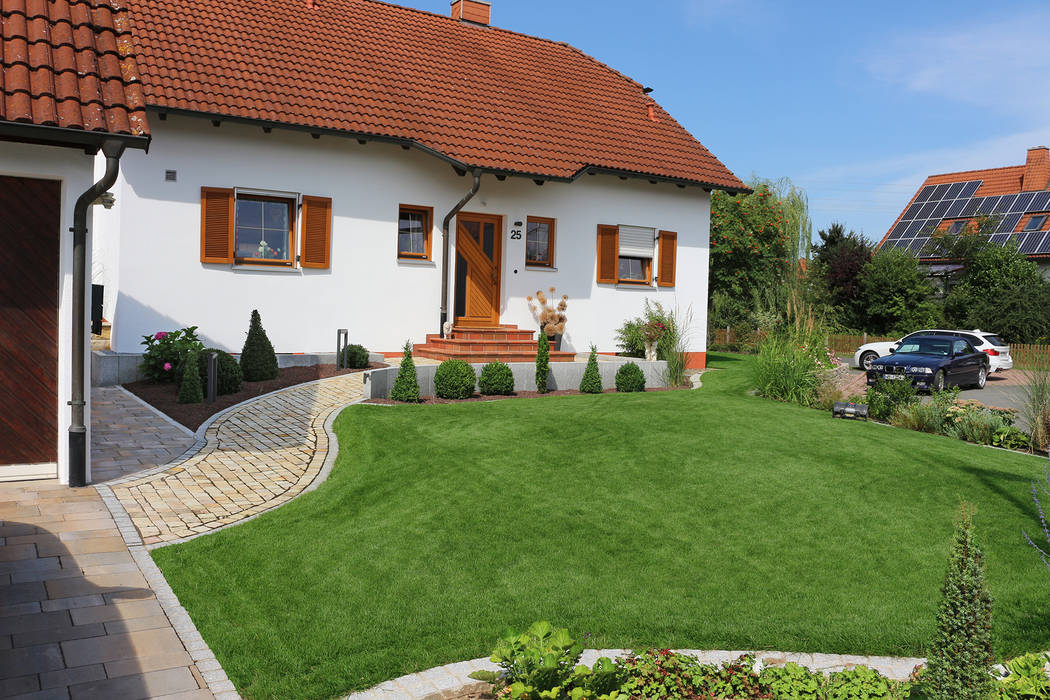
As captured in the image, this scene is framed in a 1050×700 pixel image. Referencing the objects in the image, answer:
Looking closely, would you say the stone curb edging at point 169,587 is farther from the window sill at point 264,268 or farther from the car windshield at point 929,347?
the car windshield at point 929,347

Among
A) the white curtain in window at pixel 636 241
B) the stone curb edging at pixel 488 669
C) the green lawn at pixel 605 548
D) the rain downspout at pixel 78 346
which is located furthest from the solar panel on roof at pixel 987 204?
the rain downspout at pixel 78 346

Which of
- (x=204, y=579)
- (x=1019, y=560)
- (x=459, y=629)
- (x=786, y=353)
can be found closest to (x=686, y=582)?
(x=459, y=629)

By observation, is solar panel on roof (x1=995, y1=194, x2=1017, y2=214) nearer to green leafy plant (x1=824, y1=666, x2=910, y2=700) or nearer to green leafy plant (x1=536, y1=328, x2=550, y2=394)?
green leafy plant (x1=536, y1=328, x2=550, y2=394)

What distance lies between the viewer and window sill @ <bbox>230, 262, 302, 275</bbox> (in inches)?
556

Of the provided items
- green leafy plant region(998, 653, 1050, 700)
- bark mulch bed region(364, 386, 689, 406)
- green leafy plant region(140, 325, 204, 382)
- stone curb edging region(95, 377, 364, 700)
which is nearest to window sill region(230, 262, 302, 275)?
green leafy plant region(140, 325, 204, 382)

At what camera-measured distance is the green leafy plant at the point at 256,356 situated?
41.6 ft

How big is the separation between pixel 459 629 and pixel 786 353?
9.52m

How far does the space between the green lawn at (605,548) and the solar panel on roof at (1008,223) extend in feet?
101

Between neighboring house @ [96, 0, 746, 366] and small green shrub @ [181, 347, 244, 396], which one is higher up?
neighboring house @ [96, 0, 746, 366]

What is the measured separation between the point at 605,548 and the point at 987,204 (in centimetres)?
3876

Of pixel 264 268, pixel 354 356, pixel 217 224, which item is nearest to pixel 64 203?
pixel 217 224

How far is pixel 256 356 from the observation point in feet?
41.6

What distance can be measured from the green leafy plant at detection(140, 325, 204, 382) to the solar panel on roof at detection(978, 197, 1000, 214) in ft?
120

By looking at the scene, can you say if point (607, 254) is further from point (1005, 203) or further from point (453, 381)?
point (1005, 203)
